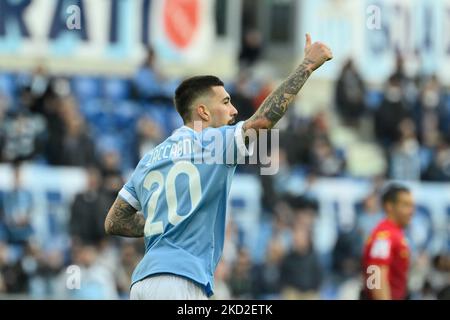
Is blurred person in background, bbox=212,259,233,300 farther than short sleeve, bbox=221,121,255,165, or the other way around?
blurred person in background, bbox=212,259,233,300

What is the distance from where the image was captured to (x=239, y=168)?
17828 mm

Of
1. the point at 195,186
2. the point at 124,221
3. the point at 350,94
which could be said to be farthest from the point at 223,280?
the point at 195,186

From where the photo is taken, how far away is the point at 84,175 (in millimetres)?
16812

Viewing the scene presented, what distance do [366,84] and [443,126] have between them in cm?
147

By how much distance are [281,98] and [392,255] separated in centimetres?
348

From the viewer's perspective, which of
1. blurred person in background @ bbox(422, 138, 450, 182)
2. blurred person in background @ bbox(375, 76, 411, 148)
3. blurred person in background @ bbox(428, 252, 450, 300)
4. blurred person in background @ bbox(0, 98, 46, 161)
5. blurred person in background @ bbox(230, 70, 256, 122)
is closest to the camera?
blurred person in background @ bbox(428, 252, 450, 300)

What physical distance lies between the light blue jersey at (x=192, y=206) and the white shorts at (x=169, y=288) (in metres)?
0.04

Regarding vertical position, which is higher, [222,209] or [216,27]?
[216,27]

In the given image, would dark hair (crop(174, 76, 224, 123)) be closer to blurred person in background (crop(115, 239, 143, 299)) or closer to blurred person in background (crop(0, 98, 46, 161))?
blurred person in background (crop(115, 239, 143, 299))

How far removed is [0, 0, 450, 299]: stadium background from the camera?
1600cm

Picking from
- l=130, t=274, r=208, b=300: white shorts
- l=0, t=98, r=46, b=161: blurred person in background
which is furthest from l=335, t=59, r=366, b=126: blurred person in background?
l=130, t=274, r=208, b=300: white shorts

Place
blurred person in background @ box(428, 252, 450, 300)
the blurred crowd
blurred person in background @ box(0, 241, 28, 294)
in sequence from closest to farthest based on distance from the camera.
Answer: blurred person in background @ box(428, 252, 450, 300)
blurred person in background @ box(0, 241, 28, 294)
the blurred crowd
